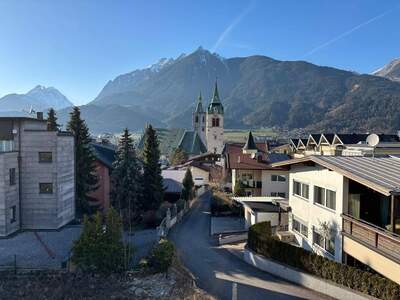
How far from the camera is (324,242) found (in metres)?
20.3

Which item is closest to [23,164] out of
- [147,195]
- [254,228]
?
[147,195]

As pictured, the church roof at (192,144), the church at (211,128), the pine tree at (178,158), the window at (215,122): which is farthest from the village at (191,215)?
the window at (215,122)

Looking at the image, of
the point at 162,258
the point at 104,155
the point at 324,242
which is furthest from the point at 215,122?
the point at 162,258

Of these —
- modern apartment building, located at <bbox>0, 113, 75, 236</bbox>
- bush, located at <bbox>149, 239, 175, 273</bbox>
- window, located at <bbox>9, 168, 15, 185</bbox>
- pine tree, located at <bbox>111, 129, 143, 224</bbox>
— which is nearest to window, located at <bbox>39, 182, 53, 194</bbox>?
modern apartment building, located at <bbox>0, 113, 75, 236</bbox>

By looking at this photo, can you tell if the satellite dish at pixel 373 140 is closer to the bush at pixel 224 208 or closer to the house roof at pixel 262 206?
the house roof at pixel 262 206

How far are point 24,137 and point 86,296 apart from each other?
1615 centimetres

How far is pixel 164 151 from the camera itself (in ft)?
380

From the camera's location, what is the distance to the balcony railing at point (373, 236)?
1428 cm

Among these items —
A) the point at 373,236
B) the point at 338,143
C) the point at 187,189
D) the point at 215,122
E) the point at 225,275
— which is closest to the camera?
the point at 373,236

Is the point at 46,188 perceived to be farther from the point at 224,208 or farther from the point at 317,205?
the point at 317,205

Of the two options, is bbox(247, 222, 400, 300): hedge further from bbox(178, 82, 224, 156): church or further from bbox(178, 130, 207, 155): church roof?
bbox(178, 82, 224, 156): church

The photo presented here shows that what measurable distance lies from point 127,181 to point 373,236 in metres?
24.1

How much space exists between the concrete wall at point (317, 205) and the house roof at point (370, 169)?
0.63m

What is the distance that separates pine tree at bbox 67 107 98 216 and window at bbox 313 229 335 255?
22.4 metres
